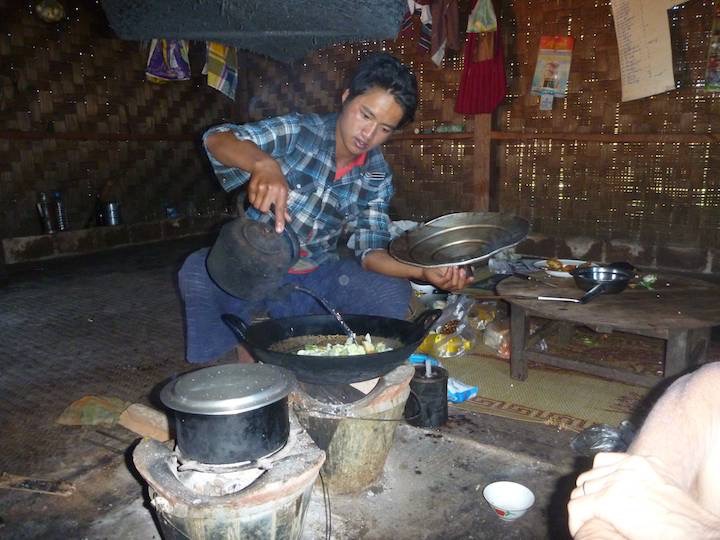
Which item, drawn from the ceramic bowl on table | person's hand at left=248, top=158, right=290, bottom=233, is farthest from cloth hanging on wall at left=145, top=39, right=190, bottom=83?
person's hand at left=248, top=158, right=290, bottom=233

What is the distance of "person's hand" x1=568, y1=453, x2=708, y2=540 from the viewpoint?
82cm

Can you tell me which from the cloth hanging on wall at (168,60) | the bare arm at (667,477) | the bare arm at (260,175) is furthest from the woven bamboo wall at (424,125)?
the bare arm at (667,477)

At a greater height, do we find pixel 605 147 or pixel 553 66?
pixel 553 66

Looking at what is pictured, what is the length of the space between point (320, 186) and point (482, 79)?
3.39 m

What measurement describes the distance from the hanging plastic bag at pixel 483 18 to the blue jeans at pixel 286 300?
3.49 metres

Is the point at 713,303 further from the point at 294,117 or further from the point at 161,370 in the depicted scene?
the point at 161,370

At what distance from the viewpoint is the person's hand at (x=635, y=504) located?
32.3 inches

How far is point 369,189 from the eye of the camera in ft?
8.54

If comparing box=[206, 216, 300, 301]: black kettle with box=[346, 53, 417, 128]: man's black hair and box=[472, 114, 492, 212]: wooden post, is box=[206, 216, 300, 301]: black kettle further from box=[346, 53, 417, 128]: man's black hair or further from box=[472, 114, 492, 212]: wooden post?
box=[472, 114, 492, 212]: wooden post

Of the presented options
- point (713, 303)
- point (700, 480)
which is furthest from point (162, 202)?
point (700, 480)

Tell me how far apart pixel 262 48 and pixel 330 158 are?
21.6 inches

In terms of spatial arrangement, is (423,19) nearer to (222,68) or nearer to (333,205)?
(222,68)

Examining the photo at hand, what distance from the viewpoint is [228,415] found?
1296mm

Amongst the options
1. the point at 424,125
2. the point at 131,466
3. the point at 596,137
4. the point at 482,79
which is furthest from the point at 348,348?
the point at 424,125
